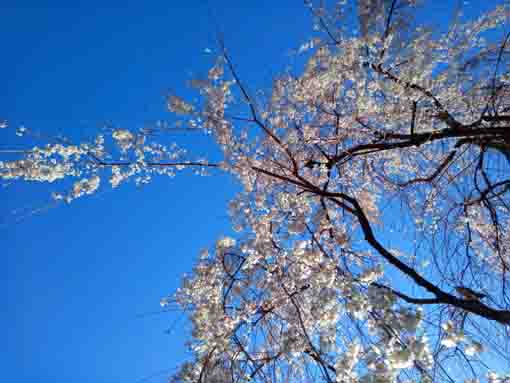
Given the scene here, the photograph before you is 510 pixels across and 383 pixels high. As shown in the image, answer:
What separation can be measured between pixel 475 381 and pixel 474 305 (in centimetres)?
49

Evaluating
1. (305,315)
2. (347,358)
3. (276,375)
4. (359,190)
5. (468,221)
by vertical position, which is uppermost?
(359,190)

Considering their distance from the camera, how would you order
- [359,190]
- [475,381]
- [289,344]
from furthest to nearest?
[359,190], [289,344], [475,381]

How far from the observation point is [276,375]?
7.11 ft

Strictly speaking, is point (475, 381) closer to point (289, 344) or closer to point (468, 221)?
point (289, 344)

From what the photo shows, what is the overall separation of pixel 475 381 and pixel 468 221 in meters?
1.59

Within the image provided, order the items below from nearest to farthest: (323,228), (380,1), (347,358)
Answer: (347,358) → (323,228) → (380,1)

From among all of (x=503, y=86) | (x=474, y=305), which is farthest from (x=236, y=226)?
(x=503, y=86)

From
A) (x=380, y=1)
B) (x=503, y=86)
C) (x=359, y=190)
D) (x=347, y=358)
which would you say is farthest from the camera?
(x=359, y=190)

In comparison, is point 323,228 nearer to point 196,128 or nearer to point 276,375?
point 276,375

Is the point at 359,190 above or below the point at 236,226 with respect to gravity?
above

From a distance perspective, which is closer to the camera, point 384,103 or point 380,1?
point 384,103

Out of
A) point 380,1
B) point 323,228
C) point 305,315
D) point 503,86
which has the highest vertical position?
Result: point 380,1

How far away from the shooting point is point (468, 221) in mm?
2982

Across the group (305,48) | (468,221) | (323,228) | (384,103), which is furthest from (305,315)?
(305,48)
